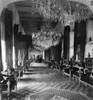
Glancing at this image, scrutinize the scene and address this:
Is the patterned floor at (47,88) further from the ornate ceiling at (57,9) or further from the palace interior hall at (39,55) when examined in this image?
the ornate ceiling at (57,9)

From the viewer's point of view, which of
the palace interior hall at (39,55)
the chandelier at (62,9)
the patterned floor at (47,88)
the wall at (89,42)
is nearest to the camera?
the patterned floor at (47,88)

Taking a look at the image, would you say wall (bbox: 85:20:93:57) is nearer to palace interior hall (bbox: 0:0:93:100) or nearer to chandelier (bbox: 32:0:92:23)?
palace interior hall (bbox: 0:0:93:100)

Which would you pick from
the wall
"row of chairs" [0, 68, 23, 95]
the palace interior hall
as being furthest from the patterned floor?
the wall

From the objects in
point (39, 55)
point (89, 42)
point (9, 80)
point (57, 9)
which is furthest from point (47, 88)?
point (89, 42)

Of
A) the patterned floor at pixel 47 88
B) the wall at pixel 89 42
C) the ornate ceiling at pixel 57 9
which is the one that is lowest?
the patterned floor at pixel 47 88

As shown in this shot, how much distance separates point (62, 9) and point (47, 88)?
1.91m

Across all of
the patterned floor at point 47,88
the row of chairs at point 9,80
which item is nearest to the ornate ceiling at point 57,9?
the patterned floor at point 47,88

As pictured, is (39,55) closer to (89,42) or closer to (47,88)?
(47,88)

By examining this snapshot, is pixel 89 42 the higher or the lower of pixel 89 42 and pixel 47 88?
the higher

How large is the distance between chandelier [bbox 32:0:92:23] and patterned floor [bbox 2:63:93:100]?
4.53ft

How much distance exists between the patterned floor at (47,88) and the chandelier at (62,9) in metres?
1.38

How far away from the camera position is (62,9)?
3967 millimetres

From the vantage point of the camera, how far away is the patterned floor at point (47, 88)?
2946 millimetres

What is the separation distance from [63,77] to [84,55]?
313 cm
